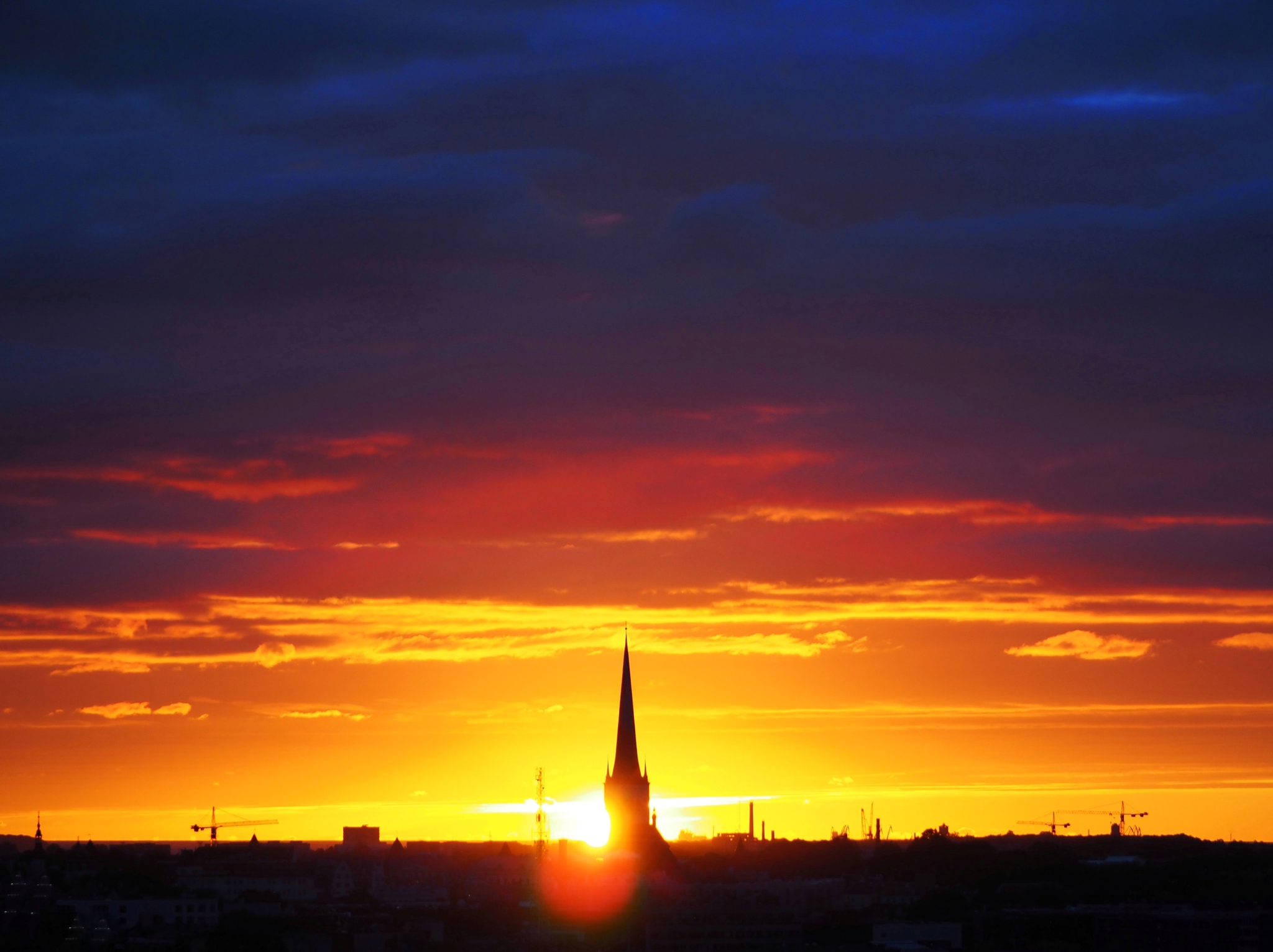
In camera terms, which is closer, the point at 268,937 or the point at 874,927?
the point at 268,937

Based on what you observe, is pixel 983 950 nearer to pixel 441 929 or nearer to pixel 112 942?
pixel 441 929

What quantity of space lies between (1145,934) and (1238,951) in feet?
28.8

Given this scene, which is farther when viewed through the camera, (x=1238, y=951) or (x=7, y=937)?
(x=1238, y=951)

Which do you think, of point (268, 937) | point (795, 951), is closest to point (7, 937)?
point (268, 937)

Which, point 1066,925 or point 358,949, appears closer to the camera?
point 358,949

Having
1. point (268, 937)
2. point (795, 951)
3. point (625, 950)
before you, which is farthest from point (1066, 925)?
point (268, 937)

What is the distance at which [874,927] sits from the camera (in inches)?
7840

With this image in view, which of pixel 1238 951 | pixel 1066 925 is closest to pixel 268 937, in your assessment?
pixel 1066 925

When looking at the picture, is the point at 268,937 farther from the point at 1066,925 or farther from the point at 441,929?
the point at 1066,925

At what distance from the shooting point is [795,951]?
7648 inches

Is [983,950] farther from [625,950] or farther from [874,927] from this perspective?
[625,950]

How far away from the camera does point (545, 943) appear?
193 m

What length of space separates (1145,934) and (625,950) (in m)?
44.1

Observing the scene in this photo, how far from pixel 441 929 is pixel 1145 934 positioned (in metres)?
59.6
